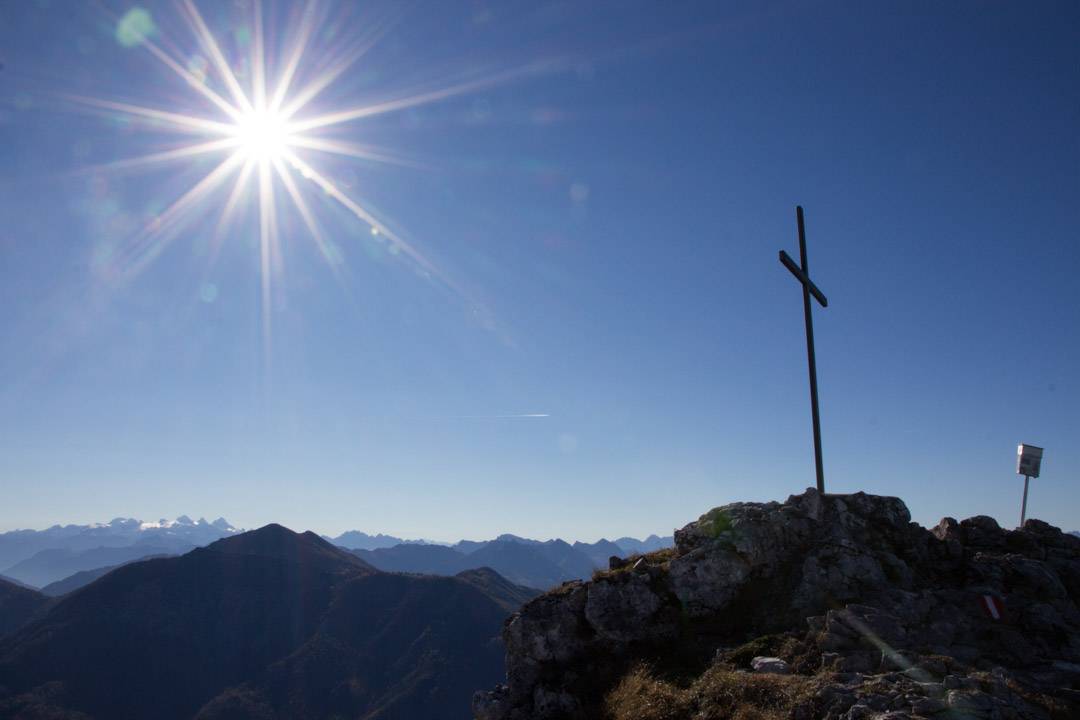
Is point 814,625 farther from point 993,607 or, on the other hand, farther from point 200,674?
point 200,674

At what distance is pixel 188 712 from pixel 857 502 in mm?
204913

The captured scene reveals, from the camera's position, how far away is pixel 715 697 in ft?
39.9

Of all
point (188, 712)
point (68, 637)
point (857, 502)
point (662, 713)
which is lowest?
point (188, 712)

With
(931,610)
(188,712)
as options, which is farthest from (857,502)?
(188,712)

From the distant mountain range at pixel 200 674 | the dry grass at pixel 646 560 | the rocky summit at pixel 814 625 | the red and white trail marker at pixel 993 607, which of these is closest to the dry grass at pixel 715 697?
the rocky summit at pixel 814 625

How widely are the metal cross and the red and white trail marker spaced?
5681 millimetres

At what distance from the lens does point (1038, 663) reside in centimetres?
1289

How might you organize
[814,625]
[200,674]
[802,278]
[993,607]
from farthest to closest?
[200,674], [802,278], [993,607], [814,625]

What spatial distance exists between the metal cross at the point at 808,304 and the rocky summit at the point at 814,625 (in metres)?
1.88

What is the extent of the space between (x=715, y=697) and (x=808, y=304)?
15.0 meters

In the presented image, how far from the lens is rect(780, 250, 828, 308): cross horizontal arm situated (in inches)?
862

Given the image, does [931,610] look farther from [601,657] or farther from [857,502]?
[601,657]

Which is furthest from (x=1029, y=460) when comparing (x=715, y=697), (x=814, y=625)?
(x=715, y=697)

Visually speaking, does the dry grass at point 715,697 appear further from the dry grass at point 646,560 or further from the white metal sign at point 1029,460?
the white metal sign at point 1029,460
